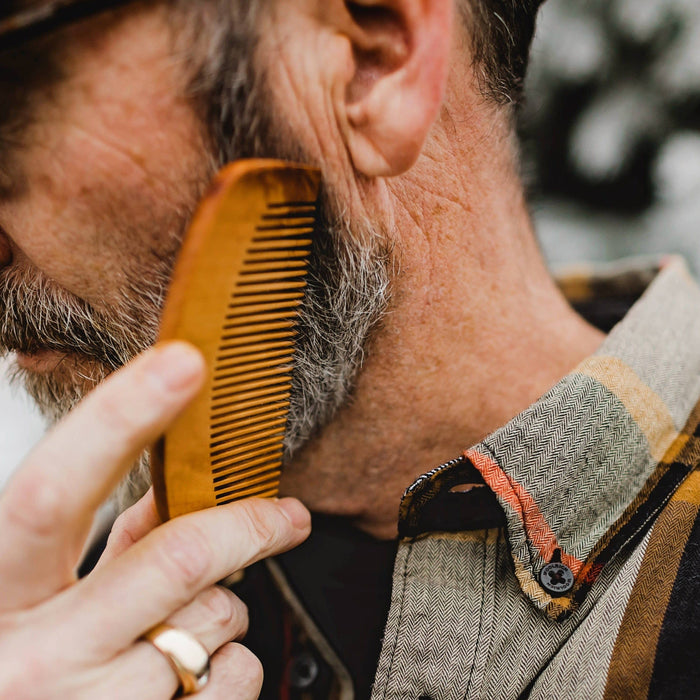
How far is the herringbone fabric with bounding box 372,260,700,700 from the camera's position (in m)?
1.14

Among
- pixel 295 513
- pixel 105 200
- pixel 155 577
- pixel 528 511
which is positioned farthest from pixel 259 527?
pixel 105 200

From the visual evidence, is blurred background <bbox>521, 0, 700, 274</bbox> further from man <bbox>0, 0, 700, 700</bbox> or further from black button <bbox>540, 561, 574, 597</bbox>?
black button <bbox>540, 561, 574, 597</bbox>

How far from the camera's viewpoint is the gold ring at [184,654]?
1007 mm

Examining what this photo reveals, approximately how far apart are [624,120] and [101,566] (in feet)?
15.1

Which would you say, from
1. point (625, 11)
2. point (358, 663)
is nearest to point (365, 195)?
point (358, 663)

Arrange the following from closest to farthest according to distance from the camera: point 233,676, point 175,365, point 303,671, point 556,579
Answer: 1. point 175,365
2. point 233,676
3. point 556,579
4. point 303,671

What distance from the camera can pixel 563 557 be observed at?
1.23 m

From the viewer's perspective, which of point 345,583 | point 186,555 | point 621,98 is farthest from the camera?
point 621,98

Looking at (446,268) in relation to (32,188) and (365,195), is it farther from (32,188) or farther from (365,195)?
(32,188)

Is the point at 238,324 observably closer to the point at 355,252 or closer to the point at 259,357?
the point at 259,357

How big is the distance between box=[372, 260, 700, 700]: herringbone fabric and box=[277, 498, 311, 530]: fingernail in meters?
0.21

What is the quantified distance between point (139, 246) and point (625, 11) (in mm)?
4438

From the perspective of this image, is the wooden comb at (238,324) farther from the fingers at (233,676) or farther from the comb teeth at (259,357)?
the fingers at (233,676)

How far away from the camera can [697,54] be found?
13.8 feet
